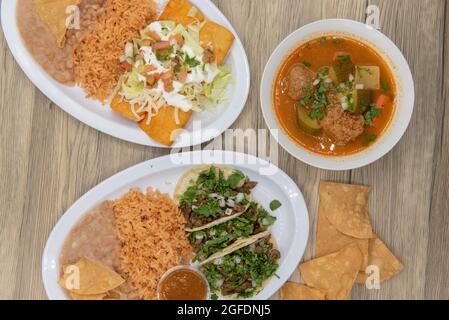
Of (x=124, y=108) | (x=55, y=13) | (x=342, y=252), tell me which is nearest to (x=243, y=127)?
(x=124, y=108)

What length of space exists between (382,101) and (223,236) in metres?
1.25

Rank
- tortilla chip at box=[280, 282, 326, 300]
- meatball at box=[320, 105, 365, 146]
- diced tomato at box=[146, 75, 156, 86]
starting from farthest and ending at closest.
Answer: tortilla chip at box=[280, 282, 326, 300] < diced tomato at box=[146, 75, 156, 86] < meatball at box=[320, 105, 365, 146]

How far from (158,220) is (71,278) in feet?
2.05

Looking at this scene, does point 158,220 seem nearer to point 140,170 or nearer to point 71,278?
point 140,170

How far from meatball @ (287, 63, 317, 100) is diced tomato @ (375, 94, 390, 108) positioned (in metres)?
0.40

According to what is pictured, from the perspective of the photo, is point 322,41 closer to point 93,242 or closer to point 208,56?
point 208,56

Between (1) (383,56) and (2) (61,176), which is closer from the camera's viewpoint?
(1) (383,56)

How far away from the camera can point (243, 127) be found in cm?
290

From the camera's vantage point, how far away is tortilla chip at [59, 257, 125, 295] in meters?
2.75

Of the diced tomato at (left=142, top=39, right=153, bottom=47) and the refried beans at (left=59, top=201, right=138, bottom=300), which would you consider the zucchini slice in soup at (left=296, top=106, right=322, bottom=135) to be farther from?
the refried beans at (left=59, top=201, right=138, bottom=300)

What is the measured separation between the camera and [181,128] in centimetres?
282

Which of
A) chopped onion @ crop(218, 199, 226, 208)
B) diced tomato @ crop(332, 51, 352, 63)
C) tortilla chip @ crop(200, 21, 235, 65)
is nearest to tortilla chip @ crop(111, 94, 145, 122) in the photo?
tortilla chip @ crop(200, 21, 235, 65)

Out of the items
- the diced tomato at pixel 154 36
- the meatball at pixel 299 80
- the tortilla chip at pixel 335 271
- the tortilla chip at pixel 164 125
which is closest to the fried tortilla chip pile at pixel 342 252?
the tortilla chip at pixel 335 271
